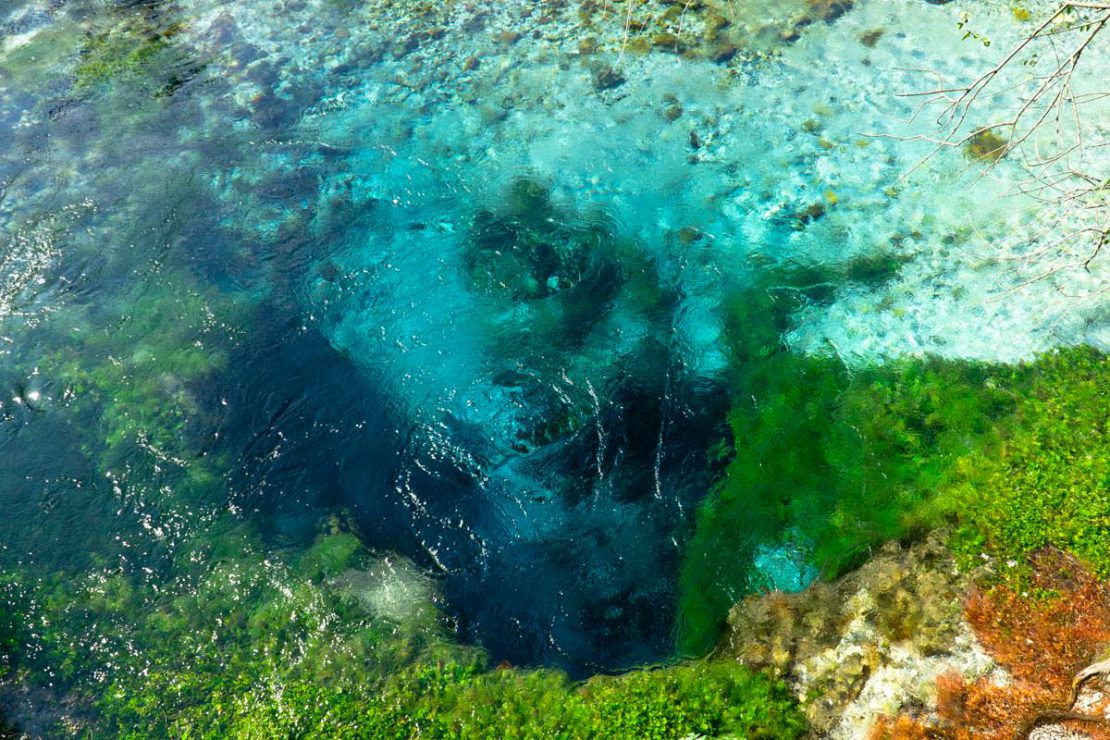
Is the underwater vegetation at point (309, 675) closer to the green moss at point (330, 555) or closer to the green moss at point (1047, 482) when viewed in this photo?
the green moss at point (330, 555)

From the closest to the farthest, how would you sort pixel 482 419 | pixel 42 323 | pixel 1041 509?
1. pixel 1041 509
2. pixel 482 419
3. pixel 42 323

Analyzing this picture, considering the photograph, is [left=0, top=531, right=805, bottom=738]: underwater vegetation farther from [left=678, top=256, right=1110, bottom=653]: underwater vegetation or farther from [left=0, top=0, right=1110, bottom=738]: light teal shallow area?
[left=678, top=256, right=1110, bottom=653]: underwater vegetation

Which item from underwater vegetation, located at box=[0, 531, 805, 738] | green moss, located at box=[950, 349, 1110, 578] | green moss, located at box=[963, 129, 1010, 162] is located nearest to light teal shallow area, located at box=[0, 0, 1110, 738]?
underwater vegetation, located at box=[0, 531, 805, 738]

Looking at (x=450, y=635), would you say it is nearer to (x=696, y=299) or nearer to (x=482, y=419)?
(x=482, y=419)

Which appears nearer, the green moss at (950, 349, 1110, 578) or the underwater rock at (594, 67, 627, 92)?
the green moss at (950, 349, 1110, 578)

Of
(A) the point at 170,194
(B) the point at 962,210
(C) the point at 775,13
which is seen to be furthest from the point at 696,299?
(A) the point at 170,194

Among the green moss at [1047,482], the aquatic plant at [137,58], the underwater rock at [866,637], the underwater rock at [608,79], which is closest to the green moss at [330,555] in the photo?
the underwater rock at [866,637]
